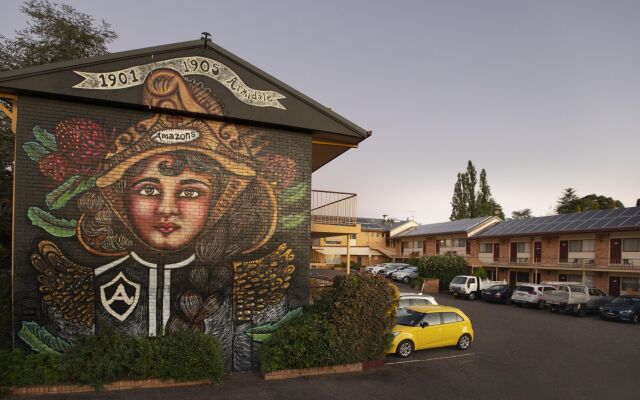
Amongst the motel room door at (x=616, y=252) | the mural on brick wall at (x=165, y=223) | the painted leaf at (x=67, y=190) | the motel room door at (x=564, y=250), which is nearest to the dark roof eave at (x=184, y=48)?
the mural on brick wall at (x=165, y=223)

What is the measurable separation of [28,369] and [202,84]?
23.8 ft

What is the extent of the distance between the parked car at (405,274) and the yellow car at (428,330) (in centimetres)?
2678

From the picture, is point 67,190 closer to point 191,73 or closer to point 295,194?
point 191,73

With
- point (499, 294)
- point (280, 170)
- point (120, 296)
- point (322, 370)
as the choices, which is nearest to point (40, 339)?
point (120, 296)

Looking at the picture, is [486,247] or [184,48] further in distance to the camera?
[486,247]

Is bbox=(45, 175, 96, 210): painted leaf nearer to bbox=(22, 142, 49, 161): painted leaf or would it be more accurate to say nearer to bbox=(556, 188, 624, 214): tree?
bbox=(22, 142, 49, 161): painted leaf

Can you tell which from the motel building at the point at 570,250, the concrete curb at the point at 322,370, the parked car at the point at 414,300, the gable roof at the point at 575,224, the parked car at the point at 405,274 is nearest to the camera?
the concrete curb at the point at 322,370

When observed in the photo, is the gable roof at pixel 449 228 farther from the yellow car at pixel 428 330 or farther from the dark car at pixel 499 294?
the yellow car at pixel 428 330

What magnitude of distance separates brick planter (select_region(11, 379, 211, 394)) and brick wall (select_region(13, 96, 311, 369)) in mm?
1047

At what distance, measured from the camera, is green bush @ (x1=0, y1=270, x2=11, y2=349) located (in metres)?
8.62

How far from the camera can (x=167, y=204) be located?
9.64 metres

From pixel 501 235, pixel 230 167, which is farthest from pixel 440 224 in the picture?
pixel 230 167

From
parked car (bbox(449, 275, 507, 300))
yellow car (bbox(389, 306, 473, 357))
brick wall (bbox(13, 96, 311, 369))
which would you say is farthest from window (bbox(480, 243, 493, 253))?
brick wall (bbox(13, 96, 311, 369))

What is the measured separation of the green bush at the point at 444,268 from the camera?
35.9 metres
